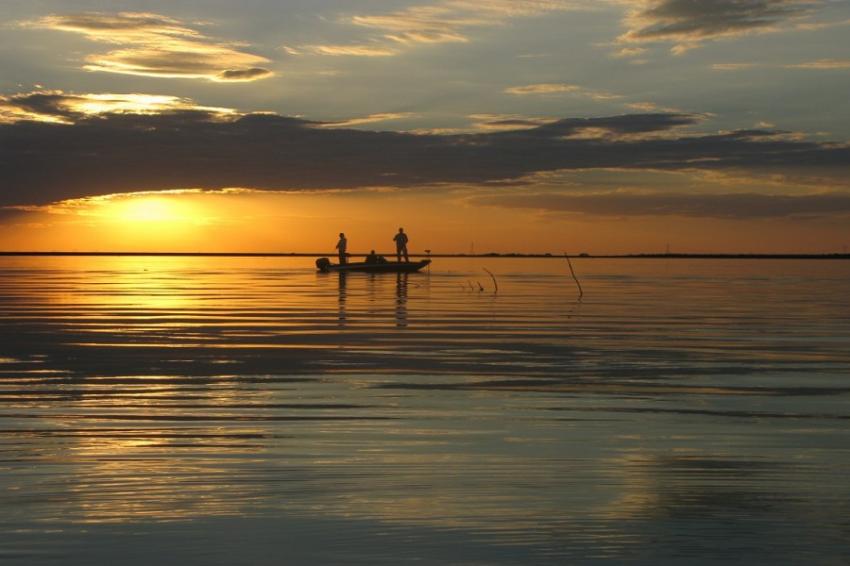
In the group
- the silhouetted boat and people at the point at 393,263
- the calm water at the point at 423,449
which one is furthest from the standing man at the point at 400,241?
the calm water at the point at 423,449

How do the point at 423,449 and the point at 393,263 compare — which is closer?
the point at 423,449

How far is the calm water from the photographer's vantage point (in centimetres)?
640

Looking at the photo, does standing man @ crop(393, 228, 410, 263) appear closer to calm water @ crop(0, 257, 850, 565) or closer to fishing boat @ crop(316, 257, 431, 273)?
fishing boat @ crop(316, 257, 431, 273)

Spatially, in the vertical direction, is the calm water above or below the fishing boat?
above

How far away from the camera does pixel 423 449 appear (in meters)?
9.18

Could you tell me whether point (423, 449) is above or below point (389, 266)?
above

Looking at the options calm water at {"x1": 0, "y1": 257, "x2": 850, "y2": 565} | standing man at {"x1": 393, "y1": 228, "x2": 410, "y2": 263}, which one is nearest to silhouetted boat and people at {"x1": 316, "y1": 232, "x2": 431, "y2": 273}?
standing man at {"x1": 393, "y1": 228, "x2": 410, "y2": 263}

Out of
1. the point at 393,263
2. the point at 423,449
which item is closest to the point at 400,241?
the point at 393,263

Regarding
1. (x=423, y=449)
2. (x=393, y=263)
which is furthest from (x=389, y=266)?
(x=423, y=449)

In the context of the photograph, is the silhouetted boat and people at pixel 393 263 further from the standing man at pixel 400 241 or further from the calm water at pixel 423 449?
the calm water at pixel 423 449

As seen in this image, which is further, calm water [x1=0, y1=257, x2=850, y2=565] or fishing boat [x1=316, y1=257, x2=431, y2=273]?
fishing boat [x1=316, y1=257, x2=431, y2=273]

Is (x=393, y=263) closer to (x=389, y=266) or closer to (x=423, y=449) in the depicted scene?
(x=389, y=266)

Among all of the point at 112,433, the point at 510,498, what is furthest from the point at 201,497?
the point at 112,433

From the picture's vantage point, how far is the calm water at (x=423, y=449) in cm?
640
